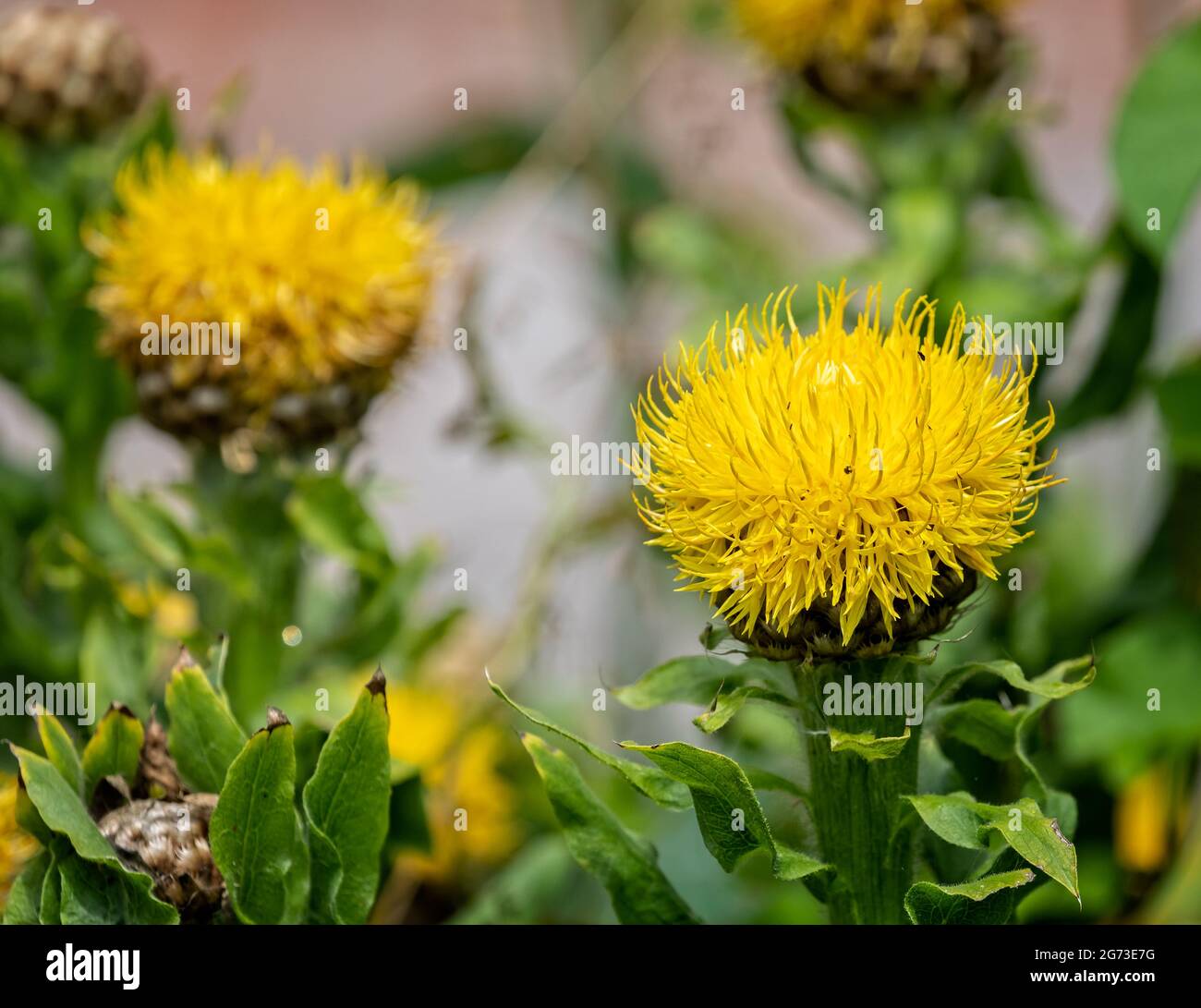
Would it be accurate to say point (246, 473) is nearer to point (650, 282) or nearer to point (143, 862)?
point (143, 862)

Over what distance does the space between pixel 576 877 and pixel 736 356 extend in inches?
21.1

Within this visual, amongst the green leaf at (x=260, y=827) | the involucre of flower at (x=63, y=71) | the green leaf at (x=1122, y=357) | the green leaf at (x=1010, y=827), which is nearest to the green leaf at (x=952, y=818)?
the green leaf at (x=1010, y=827)

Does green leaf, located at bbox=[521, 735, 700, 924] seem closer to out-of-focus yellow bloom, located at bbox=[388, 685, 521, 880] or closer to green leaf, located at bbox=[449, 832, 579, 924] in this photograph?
green leaf, located at bbox=[449, 832, 579, 924]

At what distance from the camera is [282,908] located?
0.59 m

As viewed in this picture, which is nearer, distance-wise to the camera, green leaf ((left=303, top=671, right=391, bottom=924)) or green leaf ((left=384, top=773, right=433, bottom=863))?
green leaf ((left=303, top=671, right=391, bottom=924))

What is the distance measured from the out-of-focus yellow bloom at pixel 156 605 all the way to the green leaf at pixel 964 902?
0.44 metres

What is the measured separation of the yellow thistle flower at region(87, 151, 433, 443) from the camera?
28.7 inches

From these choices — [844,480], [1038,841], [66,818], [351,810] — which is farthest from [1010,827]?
[66,818]

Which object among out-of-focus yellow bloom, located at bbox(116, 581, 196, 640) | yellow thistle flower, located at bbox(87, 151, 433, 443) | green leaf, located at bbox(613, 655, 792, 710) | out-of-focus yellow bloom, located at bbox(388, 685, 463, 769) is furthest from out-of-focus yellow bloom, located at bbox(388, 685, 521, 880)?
green leaf, located at bbox(613, 655, 792, 710)

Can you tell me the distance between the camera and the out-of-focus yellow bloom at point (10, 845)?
0.63 meters

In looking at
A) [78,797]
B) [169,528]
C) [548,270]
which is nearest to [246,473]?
[169,528]

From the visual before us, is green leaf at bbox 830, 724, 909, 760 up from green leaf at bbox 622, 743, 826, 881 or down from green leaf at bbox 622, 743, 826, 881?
up

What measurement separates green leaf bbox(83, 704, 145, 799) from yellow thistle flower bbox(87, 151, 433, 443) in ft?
0.67

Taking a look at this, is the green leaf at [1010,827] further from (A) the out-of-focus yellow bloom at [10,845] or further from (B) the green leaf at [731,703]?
(A) the out-of-focus yellow bloom at [10,845]
